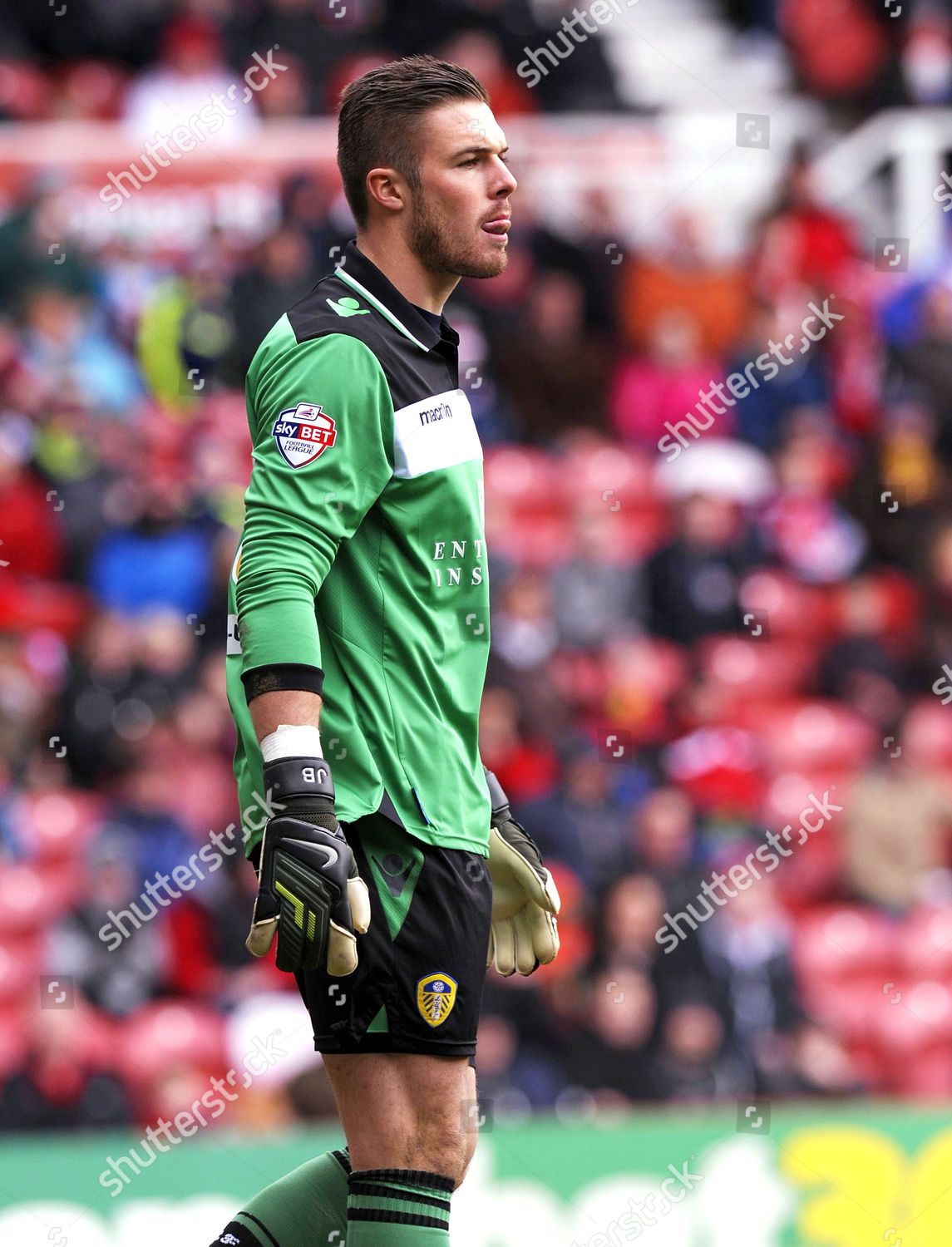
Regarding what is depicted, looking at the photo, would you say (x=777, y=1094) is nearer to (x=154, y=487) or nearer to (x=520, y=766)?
(x=520, y=766)

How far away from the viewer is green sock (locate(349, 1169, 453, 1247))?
3.06 m

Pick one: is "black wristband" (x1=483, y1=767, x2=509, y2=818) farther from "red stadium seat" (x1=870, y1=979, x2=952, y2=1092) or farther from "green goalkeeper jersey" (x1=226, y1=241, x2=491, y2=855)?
"red stadium seat" (x1=870, y1=979, x2=952, y2=1092)

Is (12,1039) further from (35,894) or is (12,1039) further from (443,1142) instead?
(443,1142)

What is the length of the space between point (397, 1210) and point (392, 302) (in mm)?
1410

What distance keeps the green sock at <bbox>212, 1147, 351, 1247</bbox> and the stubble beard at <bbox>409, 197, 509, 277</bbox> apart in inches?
56.6

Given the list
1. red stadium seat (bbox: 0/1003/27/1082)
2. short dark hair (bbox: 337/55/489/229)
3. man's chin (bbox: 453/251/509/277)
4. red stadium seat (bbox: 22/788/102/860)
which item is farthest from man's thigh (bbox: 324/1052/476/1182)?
red stadium seat (bbox: 22/788/102/860)

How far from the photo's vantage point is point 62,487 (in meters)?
9.26

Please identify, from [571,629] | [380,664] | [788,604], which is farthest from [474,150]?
[788,604]

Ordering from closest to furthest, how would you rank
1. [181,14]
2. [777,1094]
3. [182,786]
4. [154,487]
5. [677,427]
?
[777,1094]
[182,786]
[154,487]
[677,427]
[181,14]

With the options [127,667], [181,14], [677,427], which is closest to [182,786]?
[127,667]

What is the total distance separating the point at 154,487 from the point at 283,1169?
Answer: 3.84 metres

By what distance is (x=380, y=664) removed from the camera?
321cm

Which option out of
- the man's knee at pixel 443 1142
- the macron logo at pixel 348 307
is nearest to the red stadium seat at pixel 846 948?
the man's knee at pixel 443 1142

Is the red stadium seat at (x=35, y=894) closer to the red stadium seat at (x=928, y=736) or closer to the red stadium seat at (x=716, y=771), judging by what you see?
the red stadium seat at (x=716, y=771)
